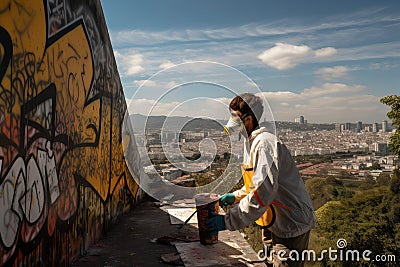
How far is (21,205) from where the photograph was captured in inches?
120

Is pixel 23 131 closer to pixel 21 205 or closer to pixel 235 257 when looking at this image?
pixel 21 205

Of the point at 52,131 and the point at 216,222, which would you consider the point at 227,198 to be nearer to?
the point at 216,222

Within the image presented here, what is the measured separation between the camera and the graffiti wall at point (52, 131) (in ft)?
9.26

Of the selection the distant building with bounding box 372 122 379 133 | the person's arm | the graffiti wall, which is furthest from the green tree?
the person's arm

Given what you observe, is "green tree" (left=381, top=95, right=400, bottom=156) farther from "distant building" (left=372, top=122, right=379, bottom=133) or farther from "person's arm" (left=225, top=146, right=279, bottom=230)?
"person's arm" (left=225, top=146, right=279, bottom=230)

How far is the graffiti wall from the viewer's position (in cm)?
282

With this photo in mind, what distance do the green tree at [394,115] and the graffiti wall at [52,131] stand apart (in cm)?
2745

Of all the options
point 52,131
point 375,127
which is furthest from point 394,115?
point 52,131

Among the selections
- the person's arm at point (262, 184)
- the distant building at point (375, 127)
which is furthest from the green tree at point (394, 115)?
the person's arm at point (262, 184)

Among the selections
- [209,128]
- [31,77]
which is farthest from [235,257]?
[31,77]

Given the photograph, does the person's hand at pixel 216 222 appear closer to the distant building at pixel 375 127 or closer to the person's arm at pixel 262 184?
the person's arm at pixel 262 184

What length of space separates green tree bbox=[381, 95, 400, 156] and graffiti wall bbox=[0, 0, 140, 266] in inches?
1081

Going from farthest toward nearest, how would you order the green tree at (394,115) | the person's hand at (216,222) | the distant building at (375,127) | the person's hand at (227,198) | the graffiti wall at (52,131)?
the distant building at (375,127) → the green tree at (394,115) → the person's hand at (227,198) → the person's hand at (216,222) → the graffiti wall at (52,131)

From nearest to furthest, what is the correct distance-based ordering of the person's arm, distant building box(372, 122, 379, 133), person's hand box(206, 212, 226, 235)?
the person's arm, person's hand box(206, 212, 226, 235), distant building box(372, 122, 379, 133)
